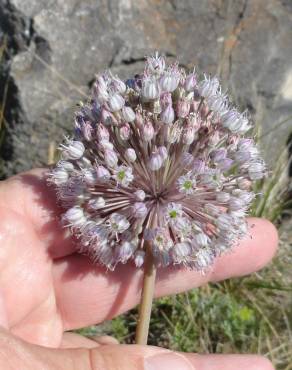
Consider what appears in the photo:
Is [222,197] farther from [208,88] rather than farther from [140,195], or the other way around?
[208,88]

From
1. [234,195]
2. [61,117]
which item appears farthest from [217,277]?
[61,117]

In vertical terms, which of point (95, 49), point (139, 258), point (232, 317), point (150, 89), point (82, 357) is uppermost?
point (95, 49)

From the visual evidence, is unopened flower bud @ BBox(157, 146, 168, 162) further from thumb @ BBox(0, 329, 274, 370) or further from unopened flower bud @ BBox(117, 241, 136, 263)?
thumb @ BBox(0, 329, 274, 370)

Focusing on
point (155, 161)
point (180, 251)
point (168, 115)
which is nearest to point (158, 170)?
point (155, 161)

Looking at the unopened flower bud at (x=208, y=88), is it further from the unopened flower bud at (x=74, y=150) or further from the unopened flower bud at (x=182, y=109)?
the unopened flower bud at (x=74, y=150)

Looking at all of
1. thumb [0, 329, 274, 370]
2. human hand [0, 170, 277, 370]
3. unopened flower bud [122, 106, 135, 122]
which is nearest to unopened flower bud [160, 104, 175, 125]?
unopened flower bud [122, 106, 135, 122]

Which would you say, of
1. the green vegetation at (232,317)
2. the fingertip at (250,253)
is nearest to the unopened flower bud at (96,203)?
the fingertip at (250,253)

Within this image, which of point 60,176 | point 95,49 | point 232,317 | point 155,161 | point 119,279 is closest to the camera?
point 155,161

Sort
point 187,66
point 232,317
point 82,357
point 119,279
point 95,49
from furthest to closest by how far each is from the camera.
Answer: point 187,66 < point 95,49 < point 232,317 < point 119,279 < point 82,357
